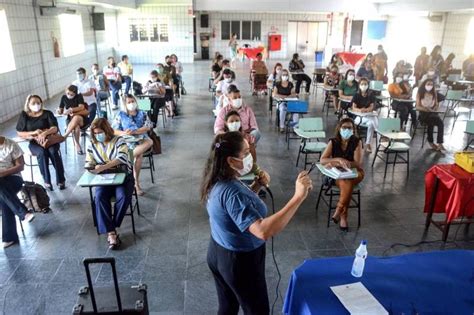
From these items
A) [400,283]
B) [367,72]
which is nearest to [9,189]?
[400,283]

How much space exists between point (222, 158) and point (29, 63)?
10.5 meters

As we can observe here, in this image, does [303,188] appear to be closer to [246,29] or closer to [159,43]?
[159,43]

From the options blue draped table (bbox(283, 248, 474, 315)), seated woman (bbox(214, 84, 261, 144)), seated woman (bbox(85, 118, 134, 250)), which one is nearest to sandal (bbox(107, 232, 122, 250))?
seated woman (bbox(85, 118, 134, 250))

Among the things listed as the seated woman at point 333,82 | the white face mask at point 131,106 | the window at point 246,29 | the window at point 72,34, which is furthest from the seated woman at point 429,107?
the window at point 246,29

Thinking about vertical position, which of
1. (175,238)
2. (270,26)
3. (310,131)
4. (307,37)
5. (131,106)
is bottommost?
Result: (175,238)

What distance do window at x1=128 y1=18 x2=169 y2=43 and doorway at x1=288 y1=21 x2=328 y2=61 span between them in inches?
299

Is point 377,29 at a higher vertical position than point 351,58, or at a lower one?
higher

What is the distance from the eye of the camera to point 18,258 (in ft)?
13.5

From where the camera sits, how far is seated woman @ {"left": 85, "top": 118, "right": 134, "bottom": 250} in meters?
4.29

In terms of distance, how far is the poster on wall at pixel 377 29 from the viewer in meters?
21.2

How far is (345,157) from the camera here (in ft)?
15.6

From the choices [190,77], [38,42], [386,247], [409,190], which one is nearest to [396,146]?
[409,190]

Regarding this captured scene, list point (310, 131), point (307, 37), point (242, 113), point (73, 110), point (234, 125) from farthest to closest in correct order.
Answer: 1. point (307, 37)
2. point (73, 110)
3. point (310, 131)
4. point (242, 113)
5. point (234, 125)

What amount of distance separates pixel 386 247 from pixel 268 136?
4.51 metres
